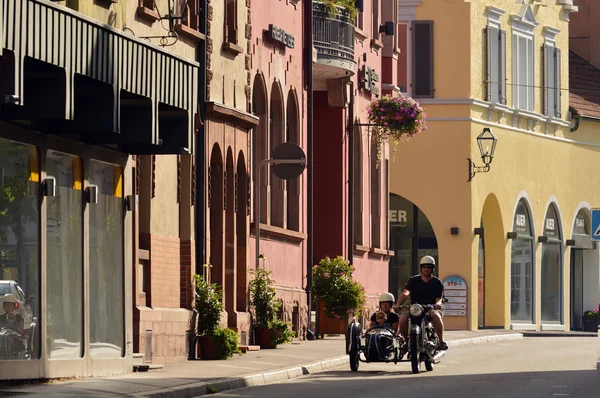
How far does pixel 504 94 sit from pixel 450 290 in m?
6.06

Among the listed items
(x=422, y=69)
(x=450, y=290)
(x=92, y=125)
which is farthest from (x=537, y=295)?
(x=92, y=125)

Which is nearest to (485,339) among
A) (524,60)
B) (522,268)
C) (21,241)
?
(522,268)

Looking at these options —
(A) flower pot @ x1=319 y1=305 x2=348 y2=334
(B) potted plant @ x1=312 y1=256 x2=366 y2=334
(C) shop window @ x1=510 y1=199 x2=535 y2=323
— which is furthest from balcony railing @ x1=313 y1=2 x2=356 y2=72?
(C) shop window @ x1=510 y1=199 x2=535 y2=323

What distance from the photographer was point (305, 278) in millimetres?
33906

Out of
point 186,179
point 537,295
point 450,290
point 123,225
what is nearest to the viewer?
point 123,225

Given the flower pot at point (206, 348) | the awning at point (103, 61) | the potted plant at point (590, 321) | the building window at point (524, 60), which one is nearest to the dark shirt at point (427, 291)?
the flower pot at point (206, 348)

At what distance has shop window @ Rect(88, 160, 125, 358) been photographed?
20.9 m

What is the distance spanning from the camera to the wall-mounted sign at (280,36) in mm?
31141

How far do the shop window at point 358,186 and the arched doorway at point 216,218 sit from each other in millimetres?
11870

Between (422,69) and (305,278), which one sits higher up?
(422,69)

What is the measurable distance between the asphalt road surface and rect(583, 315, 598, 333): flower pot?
75.5 feet

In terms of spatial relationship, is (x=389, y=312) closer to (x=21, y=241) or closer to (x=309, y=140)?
(x=21, y=241)

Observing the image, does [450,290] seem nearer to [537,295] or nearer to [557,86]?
[537,295]

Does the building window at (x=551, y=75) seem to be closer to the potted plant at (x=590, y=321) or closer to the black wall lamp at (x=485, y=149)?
the black wall lamp at (x=485, y=149)
